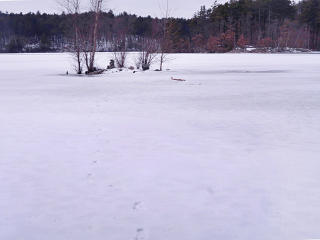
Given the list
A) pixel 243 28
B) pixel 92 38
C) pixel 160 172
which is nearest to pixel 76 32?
pixel 92 38

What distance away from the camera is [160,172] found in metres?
5.57

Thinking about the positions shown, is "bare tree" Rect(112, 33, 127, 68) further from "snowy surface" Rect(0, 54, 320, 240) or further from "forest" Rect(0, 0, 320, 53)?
"forest" Rect(0, 0, 320, 53)

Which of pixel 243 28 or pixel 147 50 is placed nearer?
pixel 147 50

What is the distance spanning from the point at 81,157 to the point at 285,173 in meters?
3.41

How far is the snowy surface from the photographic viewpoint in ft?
12.9

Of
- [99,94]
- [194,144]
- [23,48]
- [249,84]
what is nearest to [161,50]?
[249,84]

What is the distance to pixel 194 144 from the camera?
23.4 ft

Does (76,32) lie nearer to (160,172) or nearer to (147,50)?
(147,50)

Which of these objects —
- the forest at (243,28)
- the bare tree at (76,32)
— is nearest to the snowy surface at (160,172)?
the bare tree at (76,32)

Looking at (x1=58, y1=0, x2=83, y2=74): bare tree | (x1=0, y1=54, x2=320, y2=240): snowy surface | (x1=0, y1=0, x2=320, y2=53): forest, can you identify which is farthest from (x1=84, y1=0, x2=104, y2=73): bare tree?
(x1=0, y1=0, x2=320, y2=53): forest

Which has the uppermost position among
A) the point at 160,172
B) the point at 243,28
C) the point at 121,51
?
the point at 243,28

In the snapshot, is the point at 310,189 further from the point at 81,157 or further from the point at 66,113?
the point at 66,113

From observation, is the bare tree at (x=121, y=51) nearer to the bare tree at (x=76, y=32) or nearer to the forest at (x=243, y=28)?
the bare tree at (x=76, y=32)

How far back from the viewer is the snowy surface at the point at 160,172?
3939 mm
